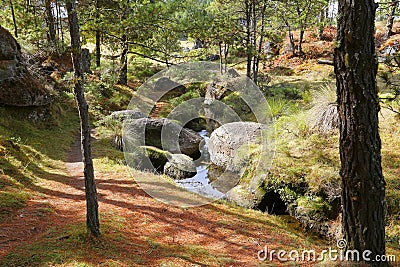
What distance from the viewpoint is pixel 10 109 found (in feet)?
26.5

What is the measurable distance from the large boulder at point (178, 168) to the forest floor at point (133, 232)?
75.8 inches

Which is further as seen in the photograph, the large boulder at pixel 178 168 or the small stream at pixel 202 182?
the large boulder at pixel 178 168

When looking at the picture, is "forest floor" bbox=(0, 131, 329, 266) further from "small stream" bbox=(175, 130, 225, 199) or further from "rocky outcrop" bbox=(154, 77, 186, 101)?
"rocky outcrop" bbox=(154, 77, 186, 101)

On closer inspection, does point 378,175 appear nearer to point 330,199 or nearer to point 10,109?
point 330,199

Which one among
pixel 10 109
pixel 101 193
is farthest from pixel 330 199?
pixel 10 109

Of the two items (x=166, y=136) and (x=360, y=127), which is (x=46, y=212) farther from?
(x=166, y=136)

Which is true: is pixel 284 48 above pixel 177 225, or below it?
above

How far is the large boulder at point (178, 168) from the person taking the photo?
27.5 feet

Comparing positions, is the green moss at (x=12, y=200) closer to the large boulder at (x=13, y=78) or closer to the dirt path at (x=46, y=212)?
the dirt path at (x=46, y=212)

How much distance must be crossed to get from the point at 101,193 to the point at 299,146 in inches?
191

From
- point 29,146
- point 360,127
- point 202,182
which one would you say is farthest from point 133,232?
point 29,146

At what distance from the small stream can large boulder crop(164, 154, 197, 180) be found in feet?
0.55

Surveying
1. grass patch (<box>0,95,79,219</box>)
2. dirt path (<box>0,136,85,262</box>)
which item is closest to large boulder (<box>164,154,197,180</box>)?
dirt path (<box>0,136,85,262</box>)

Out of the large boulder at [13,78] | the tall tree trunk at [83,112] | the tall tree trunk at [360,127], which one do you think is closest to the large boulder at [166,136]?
the large boulder at [13,78]
